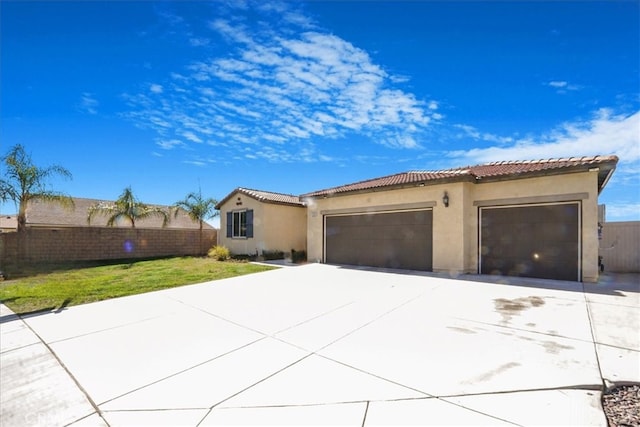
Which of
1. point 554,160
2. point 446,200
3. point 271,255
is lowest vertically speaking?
point 271,255

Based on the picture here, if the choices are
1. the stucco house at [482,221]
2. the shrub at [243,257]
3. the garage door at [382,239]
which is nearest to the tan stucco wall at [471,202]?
the stucco house at [482,221]

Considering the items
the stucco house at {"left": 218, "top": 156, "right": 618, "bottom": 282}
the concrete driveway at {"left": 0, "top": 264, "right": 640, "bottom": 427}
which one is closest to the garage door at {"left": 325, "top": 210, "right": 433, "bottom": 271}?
the stucco house at {"left": 218, "top": 156, "right": 618, "bottom": 282}

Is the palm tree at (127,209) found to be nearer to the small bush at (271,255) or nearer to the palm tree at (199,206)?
the palm tree at (199,206)

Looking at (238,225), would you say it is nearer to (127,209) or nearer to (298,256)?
(298,256)

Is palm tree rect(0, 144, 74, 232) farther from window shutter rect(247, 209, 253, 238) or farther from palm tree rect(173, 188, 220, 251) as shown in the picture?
window shutter rect(247, 209, 253, 238)

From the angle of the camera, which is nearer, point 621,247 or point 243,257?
point 621,247

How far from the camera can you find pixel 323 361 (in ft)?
12.4

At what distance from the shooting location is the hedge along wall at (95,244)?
13.8 metres

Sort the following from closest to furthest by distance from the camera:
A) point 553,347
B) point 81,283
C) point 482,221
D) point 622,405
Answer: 1. point 622,405
2. point 553,347
3. point 81,283
4. point 482,221

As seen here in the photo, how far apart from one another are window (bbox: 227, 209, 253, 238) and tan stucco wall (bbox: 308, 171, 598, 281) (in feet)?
23.8

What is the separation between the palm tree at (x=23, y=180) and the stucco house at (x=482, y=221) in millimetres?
12091

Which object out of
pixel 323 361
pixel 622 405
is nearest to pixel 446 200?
pixel 622 405

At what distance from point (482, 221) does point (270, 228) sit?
10540 millimetres

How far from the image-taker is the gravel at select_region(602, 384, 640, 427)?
8.30ft
